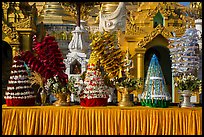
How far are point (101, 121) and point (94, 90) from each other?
67 centimetres

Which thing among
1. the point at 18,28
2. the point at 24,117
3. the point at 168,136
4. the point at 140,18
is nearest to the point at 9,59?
the point at 18,28

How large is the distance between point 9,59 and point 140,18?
3981 millimetres

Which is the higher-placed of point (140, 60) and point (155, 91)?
point (140, 60)

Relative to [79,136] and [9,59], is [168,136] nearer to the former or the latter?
[79,136]

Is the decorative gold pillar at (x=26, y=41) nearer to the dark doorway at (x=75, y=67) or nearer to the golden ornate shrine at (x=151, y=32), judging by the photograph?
the dark doorway at (x=75, y=67)

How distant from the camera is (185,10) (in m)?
14.3

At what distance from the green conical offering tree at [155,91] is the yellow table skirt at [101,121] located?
37 cm

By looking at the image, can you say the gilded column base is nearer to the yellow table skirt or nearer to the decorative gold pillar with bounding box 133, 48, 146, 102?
the yellow table skirt

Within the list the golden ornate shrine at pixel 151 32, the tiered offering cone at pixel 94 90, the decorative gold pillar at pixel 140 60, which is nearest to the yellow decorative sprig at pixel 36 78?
the tiered offering cone at pixel 94 90

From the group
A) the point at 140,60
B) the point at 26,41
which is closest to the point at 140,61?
the point at 140,60

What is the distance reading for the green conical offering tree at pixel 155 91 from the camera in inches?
277

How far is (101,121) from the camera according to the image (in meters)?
6.63

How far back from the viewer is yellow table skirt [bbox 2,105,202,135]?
21.7ft

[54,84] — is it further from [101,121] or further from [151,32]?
[151,32]
